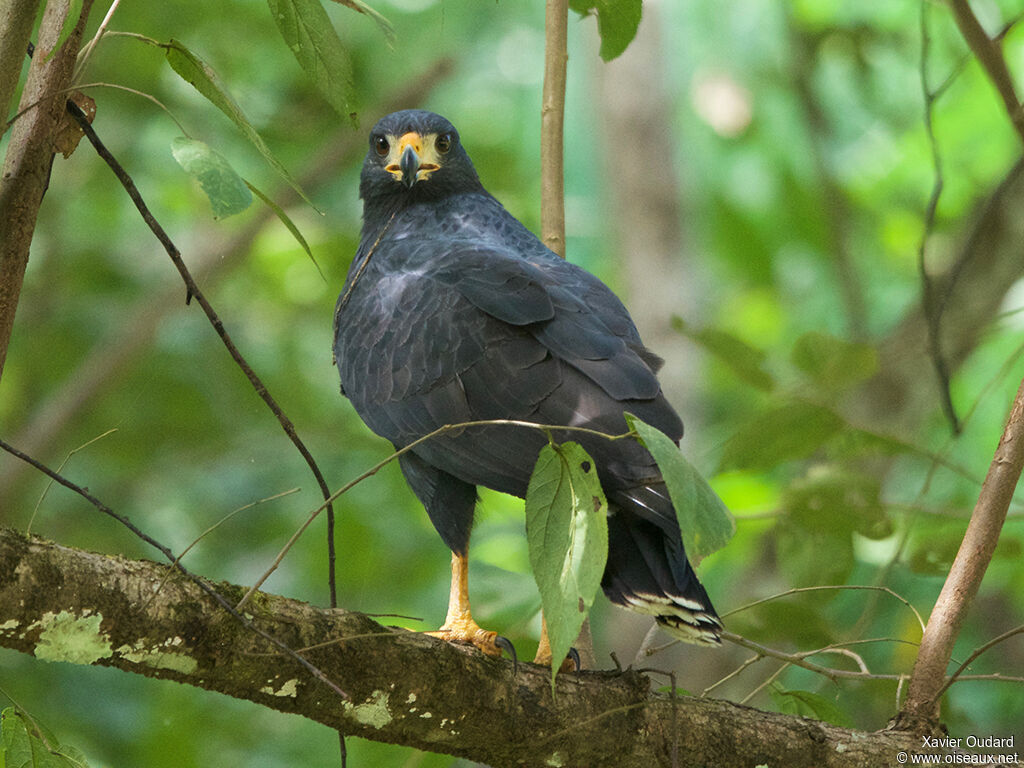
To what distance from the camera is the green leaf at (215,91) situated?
2.03m

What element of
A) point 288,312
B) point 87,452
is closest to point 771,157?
point 288,312

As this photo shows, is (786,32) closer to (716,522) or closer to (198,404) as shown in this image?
(198,404)

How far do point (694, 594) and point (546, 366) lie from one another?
70 cm

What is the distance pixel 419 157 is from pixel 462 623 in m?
1.74

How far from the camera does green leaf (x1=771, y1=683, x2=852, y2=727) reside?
2939 mm

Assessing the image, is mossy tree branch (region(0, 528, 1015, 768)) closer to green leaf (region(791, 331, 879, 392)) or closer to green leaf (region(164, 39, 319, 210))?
green leaf (region(164, 39, 319, 210))

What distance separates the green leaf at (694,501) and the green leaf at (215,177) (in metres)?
0.78

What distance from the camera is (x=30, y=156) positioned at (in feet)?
7.10

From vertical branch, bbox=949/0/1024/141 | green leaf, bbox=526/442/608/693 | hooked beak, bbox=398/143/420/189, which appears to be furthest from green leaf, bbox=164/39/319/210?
vertical branch, bbox=949/0/1024/141

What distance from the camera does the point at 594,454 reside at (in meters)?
2.62

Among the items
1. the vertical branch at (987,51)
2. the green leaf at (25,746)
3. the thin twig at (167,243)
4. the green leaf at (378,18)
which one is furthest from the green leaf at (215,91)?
the vertical branch at (987,51)

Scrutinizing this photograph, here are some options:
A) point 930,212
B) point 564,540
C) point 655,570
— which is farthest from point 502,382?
point 930,212

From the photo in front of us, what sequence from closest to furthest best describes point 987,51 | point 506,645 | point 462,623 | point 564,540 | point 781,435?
point 564,540, point 506,645, point 462,623, point 987,51, point 781,435

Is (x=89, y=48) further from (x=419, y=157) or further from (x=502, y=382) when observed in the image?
(x=419, y=157)
